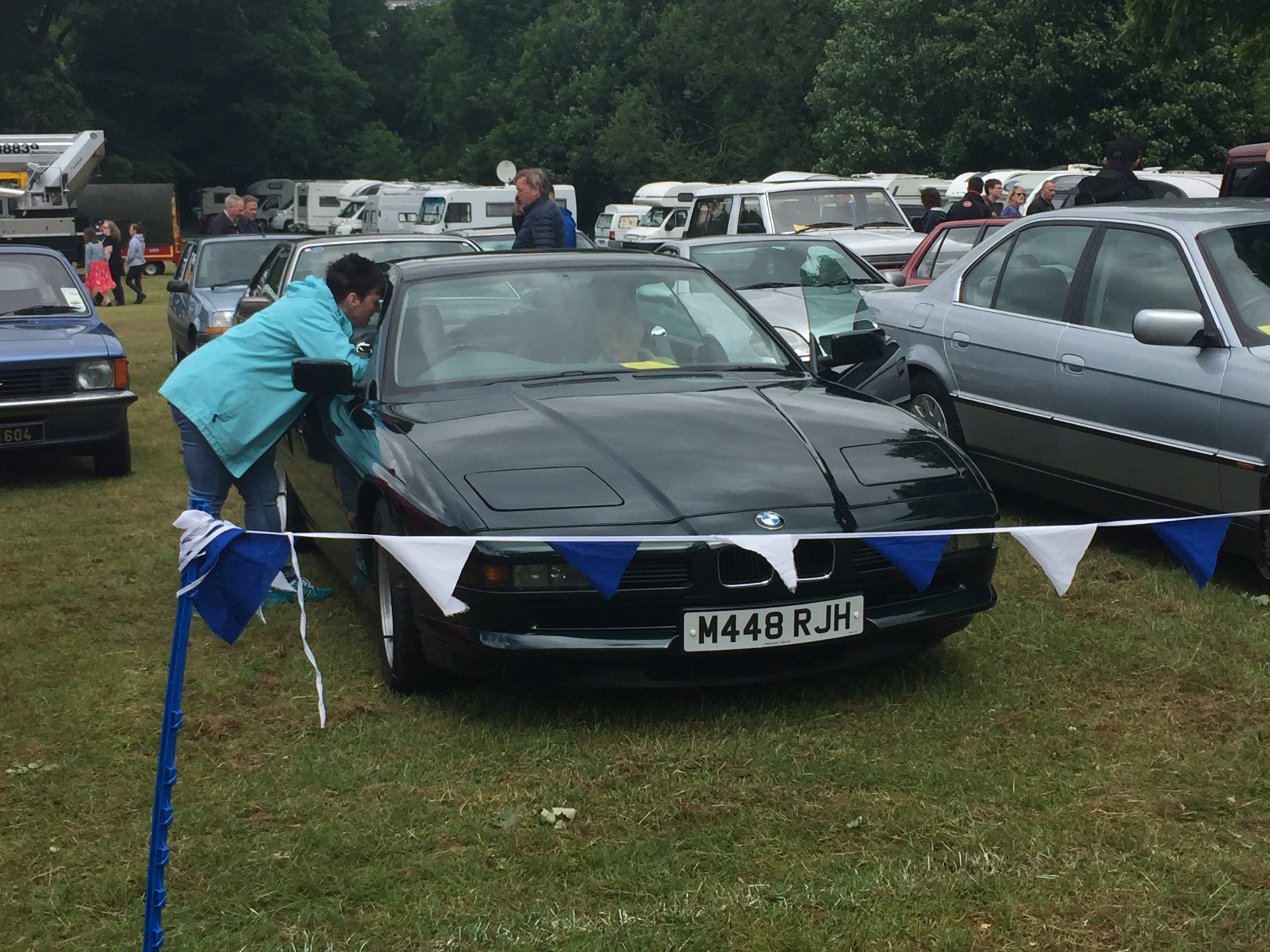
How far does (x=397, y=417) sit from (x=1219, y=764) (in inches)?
115

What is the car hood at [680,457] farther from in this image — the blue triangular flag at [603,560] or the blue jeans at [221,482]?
the blue jeans at [221,482]

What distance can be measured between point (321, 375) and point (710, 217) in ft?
40.0

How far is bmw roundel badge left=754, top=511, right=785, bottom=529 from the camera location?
4.49m

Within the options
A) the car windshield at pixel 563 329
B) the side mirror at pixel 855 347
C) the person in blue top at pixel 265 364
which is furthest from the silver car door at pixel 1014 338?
the person in blue top at pixel 265 364

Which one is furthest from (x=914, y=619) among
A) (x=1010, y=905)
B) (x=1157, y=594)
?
(x=1157, y=594)

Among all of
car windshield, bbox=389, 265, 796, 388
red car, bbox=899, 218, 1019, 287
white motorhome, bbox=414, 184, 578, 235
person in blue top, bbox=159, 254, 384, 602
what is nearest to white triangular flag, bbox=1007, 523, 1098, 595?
car windshield, bbox=389, 265, 796, 388

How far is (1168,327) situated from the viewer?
6.02 m

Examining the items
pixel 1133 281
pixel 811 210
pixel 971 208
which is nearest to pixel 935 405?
pixel 1133 281

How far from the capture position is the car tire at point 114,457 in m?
9.95

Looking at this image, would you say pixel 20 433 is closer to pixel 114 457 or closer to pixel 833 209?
pixel 114 457

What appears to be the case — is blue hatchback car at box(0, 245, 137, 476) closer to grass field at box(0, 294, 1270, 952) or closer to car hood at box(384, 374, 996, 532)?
grass field at box(0, 294, 1270, 952)

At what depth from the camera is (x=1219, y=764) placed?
429cm

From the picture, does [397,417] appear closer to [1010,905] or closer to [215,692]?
[215,692]

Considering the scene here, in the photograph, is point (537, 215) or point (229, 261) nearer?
point (537, 215)
